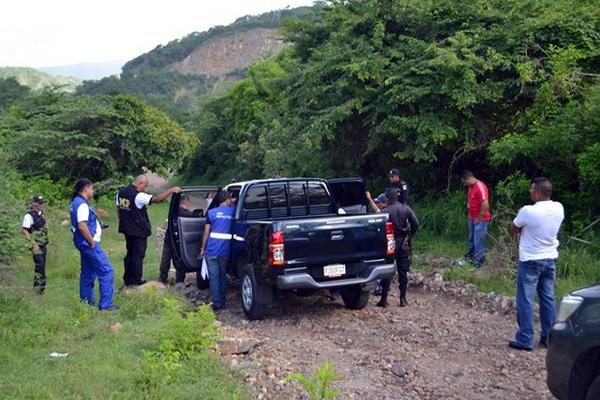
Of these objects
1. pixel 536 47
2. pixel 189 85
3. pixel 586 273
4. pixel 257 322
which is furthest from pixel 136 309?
pixel 189 85

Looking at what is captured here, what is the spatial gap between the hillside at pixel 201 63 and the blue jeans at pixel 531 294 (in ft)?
296

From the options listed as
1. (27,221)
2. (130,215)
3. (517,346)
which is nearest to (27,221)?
(27,221)

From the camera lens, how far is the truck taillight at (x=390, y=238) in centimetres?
802

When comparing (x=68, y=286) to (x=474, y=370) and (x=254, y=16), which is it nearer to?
(x=474, y=370)

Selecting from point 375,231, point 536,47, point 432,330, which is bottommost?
point 432,330

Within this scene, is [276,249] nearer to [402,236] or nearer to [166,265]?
[402,236]

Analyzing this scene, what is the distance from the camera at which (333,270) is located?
7.71m

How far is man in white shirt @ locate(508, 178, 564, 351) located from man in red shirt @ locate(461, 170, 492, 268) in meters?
3.29

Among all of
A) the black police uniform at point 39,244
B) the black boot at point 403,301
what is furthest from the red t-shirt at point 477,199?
the black police uniform at point 39,244

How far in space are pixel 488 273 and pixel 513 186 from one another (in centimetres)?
208

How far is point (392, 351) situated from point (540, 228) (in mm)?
2018

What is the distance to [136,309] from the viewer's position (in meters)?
7.62

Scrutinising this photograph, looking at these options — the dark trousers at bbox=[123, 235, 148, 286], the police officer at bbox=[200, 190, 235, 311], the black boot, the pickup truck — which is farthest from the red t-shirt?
the dark trousers at bbox=[123, 235, 148, 286]

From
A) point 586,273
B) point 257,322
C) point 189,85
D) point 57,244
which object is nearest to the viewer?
point 257,322
